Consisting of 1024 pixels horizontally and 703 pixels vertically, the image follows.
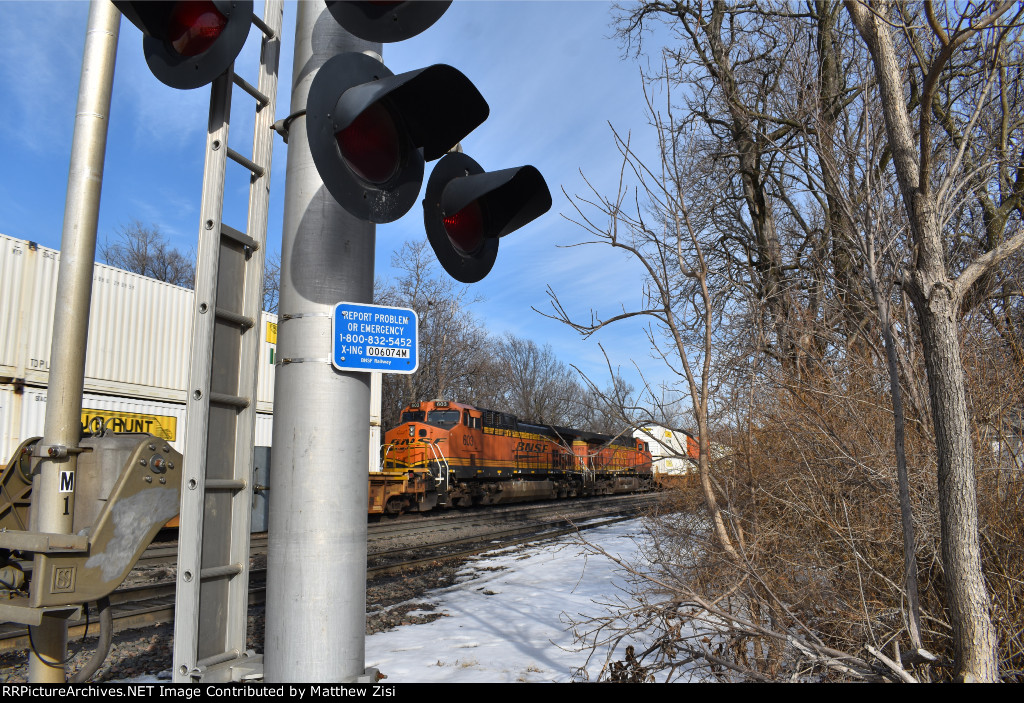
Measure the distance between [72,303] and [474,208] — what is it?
175 cm

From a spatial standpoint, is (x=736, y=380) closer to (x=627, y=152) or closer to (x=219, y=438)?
(x=627, y=152)

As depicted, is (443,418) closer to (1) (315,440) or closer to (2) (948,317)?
(2) (948,317)

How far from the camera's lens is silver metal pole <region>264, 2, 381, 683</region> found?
7.23 ft

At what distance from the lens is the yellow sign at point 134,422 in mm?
13453

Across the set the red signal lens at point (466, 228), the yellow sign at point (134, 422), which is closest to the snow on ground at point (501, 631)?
the red signal lens at point (466, 228)

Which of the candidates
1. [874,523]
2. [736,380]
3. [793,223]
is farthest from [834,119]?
[793,223]

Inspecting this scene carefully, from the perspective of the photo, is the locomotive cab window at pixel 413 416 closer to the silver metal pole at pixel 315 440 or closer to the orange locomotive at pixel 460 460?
the orange locomotive at pixel 460 460

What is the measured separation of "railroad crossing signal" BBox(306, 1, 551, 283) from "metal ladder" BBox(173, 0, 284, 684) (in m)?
0.63

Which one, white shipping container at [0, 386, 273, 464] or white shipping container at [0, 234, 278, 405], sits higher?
white shipping container at [0, 234, 278, 405]

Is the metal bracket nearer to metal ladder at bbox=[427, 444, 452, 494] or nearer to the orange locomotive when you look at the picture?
the orange locomotive

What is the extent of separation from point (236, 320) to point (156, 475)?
987 millimetres

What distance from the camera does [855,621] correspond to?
4297mm

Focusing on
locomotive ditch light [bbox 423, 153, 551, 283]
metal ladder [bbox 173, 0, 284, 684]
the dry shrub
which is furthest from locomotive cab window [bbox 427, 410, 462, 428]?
metal ladder [bbox 173, 0, 284, 684]

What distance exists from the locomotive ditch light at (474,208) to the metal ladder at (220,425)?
77 cm
